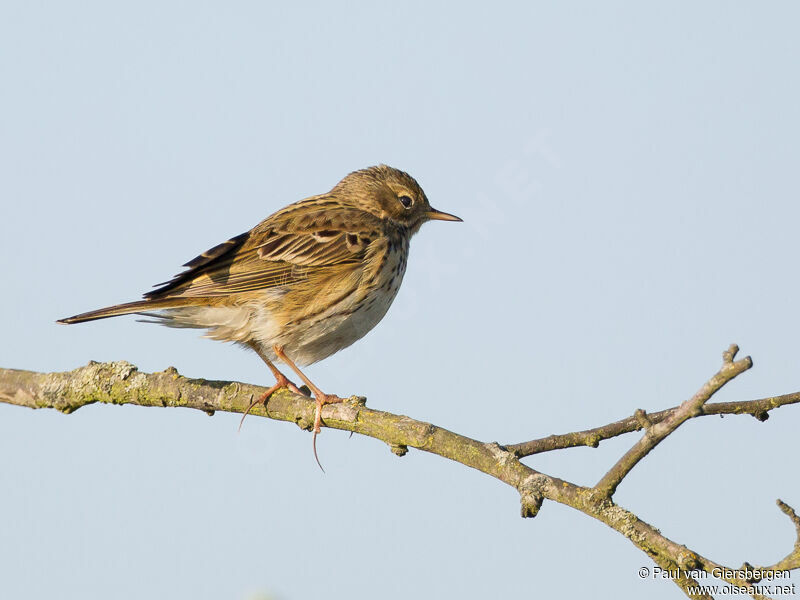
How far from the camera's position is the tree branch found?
4.40 meters

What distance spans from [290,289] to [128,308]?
1479mm

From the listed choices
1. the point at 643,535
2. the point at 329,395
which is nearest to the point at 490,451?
the point at 643,535

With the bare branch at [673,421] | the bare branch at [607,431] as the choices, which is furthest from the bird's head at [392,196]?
the bare branch at [673,421]

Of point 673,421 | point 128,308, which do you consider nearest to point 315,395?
point 128,308

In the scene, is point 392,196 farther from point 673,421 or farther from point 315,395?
point 673,421

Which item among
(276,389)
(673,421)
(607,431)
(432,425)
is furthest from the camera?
(276,389)

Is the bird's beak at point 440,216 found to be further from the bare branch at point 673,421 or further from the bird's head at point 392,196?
the bare branch at point 673,421

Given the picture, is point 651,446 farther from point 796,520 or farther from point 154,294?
point 154,294

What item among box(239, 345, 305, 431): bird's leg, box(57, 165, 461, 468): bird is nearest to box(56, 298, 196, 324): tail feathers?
box(57, 165, 461, 468): bird

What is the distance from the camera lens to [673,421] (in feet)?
14.3

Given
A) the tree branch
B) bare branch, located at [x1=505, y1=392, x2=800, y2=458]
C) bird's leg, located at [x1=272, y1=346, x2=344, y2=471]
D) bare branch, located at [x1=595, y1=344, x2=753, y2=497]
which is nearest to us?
bare branch, located at [x1=595, y1=344, x2=753, y2=497]

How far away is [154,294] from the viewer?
8.09 m

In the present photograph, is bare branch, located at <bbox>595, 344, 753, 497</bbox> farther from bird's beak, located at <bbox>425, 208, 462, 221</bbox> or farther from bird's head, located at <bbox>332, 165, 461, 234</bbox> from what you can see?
bird's beak, located at <bbox>425, 208, 462, 221</bbox>

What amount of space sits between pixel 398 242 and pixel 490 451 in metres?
4.61
